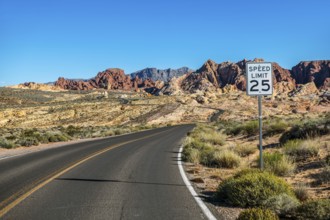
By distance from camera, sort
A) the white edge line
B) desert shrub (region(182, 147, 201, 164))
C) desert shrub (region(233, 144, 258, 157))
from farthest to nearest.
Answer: desert shrub (region(233, 144, 258, 157)) < desert shrub (region(182, 147, 201, 164)) < the white edge line

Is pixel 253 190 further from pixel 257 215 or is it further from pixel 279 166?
pixel 279 166

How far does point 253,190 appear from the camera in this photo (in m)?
8.13

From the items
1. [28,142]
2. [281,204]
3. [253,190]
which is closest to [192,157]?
[253,190]

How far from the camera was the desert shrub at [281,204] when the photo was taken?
7324mm

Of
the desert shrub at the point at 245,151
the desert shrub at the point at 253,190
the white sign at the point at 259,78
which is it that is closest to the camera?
the desert shrub at the point at 253,190

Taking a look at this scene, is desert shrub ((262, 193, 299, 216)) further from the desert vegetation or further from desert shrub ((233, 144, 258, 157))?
desert shrub ((233, 144, 258, 157))

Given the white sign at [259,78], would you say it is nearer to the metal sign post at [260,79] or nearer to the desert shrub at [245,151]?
the metal sign post at [260,79]

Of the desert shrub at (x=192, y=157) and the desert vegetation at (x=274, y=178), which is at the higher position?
the desert vegetation at (x=274, y=178)

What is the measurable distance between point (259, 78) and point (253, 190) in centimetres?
391

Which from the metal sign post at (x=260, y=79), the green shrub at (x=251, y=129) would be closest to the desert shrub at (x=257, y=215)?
the metal sign post at (x=260, y=79)

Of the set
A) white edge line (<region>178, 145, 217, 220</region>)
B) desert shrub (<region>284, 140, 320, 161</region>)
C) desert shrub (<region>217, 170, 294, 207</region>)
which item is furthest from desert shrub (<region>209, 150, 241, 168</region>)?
desert shrub (<region>217, 170, 294, 207</region>)

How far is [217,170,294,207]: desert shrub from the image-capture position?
8.06m

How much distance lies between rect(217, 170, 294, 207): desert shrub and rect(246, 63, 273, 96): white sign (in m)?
2.89

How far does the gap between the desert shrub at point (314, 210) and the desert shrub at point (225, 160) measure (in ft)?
24.1
